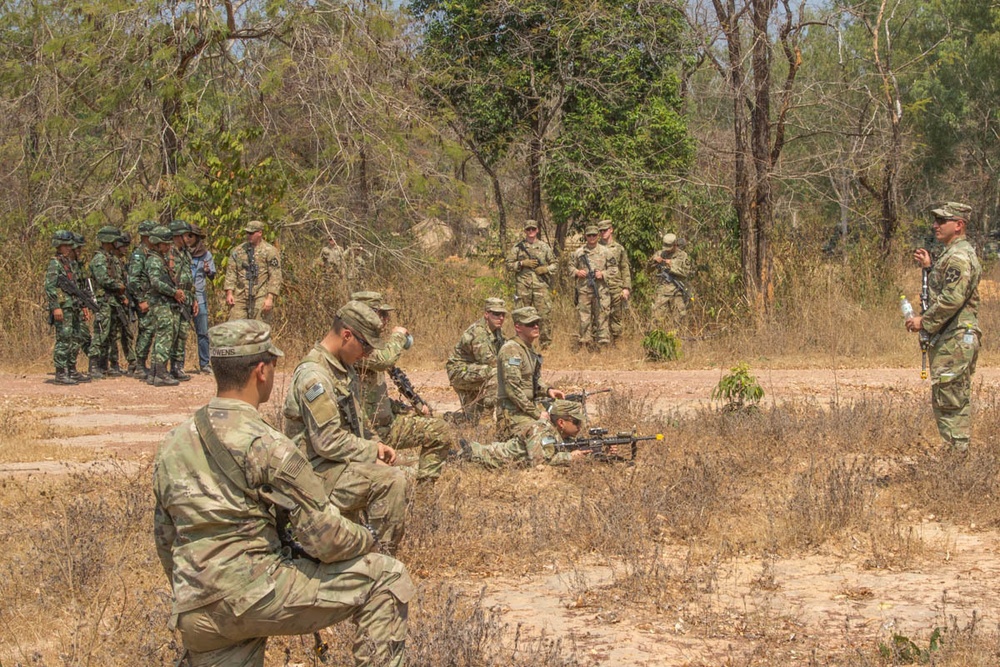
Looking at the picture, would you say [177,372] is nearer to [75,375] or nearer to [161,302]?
[161,302]

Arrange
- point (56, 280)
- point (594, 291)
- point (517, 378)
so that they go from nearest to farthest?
1. point (517, 378)
2. point (56, 280)
3. point (594, 291)

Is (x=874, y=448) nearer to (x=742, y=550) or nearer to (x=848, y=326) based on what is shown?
(x=742, y=550)

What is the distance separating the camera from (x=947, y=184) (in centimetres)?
3219

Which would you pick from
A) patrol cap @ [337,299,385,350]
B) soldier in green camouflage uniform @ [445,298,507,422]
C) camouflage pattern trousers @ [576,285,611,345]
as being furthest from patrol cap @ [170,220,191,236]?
patrol cap @ [337,299,385,350]

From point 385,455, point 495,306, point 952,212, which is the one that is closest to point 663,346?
point 495,306

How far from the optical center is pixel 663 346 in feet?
44.9

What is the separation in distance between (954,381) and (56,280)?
9400mm

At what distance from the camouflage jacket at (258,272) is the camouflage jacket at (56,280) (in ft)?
5.62

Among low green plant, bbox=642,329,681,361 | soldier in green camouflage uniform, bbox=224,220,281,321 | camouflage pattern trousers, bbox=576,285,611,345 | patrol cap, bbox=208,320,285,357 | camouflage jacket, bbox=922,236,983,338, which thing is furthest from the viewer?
camouflage pattern trousers, bbox=576,285,611,345

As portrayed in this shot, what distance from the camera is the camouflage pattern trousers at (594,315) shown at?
48.2 feet

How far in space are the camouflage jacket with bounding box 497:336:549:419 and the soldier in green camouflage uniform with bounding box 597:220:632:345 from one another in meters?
6.18

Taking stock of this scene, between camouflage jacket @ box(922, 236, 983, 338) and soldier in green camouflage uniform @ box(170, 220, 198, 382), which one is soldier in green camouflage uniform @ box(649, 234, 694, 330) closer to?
soldier in green camouflage uniform @ box(170, 220, 198, 382)

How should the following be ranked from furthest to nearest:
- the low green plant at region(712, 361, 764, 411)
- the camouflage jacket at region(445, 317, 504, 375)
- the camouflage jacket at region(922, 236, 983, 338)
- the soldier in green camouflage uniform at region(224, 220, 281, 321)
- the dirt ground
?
the soldier in green camouflage uniform at region(224, 220, 281, 321)
the camouflage jacket at region(445, 317, 504, 375)
the low green plant at region(712, 361, 764, 411)
the camouflage jacket at region(922, 236, 983, 338)
the dirt ground

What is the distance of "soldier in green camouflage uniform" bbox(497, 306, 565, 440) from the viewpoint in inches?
338
